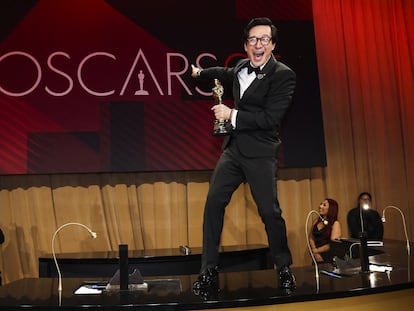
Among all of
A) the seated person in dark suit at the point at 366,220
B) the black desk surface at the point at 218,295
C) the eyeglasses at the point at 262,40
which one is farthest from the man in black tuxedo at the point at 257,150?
the seated person in dark suit at the point at 366,220

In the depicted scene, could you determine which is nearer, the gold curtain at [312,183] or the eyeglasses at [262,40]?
the eyeglasses at [262,40]

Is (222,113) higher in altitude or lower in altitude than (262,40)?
lower

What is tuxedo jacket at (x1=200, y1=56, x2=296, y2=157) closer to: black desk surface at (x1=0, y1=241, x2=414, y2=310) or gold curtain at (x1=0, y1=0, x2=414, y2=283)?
black desk surface at (x1=0, y1=241, x2=414, y2=310)

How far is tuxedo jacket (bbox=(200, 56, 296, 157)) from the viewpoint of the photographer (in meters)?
2.63

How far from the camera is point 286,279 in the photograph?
2516 millimetres

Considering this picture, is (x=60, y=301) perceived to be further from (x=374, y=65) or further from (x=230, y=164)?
(x=374, y=65)

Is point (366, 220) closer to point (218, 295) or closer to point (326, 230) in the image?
point (326, 230)

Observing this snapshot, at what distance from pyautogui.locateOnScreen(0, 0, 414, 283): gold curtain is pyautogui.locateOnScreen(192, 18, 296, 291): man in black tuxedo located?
2.65 m

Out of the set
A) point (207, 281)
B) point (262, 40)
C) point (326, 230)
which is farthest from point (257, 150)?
point (326, 230)

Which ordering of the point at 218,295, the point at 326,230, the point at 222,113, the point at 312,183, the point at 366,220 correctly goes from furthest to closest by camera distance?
1. the point at 312,183
2. the point at 366,220
3. the point at 326,230
4. the point at 222,113
5. the point at 218,295

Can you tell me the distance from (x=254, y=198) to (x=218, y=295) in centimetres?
57

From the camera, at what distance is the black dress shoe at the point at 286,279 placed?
97.0 inches

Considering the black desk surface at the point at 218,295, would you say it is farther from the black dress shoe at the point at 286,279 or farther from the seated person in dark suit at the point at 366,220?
the seated person in dark suit at the point at 366,220

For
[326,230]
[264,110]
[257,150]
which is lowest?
[326,230]
